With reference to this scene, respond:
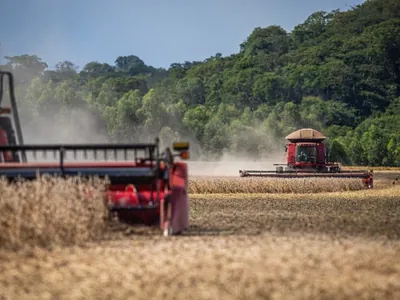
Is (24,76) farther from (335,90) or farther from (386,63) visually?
(386,63)

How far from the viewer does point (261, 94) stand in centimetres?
12581

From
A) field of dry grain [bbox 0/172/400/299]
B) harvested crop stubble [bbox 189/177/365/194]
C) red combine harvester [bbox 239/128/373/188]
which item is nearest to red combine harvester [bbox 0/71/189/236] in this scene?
field of dry grain [bbox 0/172/400/299]

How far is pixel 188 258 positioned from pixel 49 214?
1975mm

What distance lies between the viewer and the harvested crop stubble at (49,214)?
1202cm

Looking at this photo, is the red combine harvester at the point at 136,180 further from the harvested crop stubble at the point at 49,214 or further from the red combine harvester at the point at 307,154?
the red combine harvester at the point at 307,154

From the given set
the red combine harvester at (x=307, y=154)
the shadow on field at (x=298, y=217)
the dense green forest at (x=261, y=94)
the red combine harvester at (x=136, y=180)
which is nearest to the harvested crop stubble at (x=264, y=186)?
the shadow on field at (x=298, y=217)

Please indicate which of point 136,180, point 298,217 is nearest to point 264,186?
point 298,217

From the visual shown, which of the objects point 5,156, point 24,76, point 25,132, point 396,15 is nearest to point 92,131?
point 24,76

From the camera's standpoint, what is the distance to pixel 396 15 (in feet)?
561

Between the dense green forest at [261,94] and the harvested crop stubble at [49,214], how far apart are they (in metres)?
44.4

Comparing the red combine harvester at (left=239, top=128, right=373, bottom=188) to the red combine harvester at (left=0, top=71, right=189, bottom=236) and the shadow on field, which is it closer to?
the shadow on field

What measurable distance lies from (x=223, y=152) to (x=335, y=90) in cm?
2946

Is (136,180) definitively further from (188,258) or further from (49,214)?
(188,258)

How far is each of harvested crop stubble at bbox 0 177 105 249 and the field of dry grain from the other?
2cm
